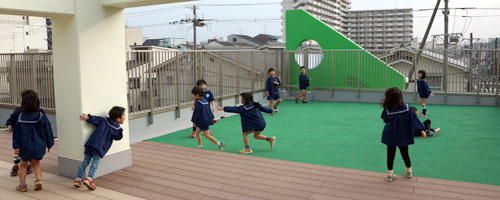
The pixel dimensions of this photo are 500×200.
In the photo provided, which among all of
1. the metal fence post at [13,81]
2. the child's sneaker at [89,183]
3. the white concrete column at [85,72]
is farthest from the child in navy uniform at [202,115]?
the metal fence post at [13,81]

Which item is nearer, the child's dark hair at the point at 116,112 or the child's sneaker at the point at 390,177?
the child's sneaker at the point at 390,177

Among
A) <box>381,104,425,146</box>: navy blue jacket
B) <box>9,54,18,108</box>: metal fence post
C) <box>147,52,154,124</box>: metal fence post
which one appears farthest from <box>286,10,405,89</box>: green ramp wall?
<box>381,104,425,146</box>: navy blue jacket

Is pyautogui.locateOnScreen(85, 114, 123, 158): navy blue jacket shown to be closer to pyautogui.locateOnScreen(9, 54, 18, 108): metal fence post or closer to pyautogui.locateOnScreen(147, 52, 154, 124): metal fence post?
pyautogui.locateOnScreen(147, 52, 154, 124): metal fence post

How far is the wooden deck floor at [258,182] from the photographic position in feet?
16.9

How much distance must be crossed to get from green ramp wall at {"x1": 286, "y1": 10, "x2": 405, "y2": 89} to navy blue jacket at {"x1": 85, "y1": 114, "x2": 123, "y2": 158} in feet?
36.6

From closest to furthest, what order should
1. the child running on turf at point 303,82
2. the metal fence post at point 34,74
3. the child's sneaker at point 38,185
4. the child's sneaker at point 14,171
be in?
1. the child's sneaker at point 38,185
2. the child's sneaker at point 14,171
3. the metal fence post at point 34,74
4. the child running on turf at point 303,82

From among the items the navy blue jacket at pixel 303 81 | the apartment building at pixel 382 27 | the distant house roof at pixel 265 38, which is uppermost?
the apartment building at pixel 382 27

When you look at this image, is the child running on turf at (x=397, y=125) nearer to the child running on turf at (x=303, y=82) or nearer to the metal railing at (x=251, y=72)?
the metal railing at (x=251, y=72)

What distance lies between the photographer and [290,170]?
6273 millimetres

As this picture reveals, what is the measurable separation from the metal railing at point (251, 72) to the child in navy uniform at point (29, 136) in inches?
125

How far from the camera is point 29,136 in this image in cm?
543

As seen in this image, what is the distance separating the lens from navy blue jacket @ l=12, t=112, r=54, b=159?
5398 mm

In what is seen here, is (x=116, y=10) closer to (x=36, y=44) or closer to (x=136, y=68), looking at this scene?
(x=136, y=68)

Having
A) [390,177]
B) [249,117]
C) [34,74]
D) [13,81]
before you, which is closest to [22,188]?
[249,117]
